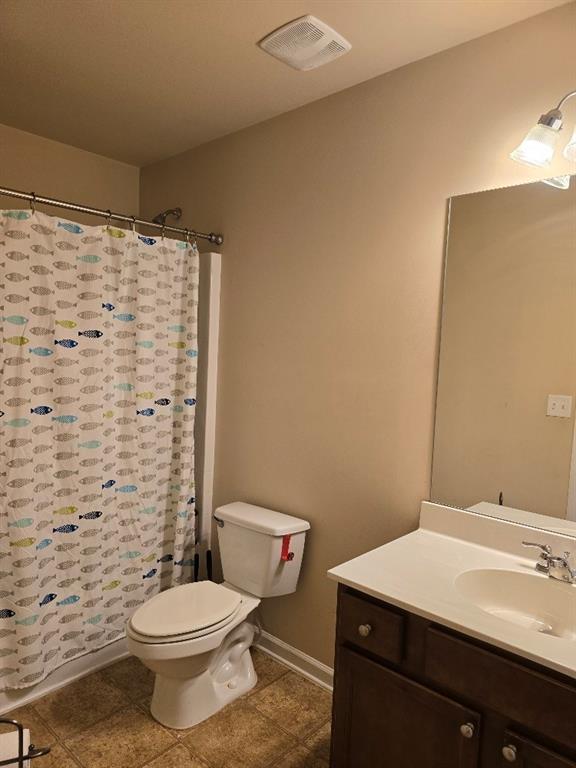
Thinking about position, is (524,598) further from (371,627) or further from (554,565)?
(371,627)

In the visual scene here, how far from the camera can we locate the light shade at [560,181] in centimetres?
155

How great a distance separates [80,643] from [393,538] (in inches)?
57.9

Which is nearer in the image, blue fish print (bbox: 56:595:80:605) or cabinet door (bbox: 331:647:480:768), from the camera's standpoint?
cabinet door (bbox: 331:647:480:768)

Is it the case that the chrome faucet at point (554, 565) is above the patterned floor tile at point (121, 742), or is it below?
above

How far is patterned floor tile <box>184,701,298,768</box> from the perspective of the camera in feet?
5.97

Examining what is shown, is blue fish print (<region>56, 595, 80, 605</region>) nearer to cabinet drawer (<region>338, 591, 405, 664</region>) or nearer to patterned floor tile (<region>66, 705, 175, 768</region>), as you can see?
patterned floor tile (<region>66, 705, 175, 768</region>)

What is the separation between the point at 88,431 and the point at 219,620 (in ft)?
3.17

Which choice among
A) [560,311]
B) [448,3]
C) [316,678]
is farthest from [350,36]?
[316,678]

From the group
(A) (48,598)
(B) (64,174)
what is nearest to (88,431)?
(A) (48,598)

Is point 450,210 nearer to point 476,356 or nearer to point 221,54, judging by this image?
point 476,356

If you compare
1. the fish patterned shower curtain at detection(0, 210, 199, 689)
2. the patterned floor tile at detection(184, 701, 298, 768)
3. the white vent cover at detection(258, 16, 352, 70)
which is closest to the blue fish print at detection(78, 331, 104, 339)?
the fish patterned shower curtain at detection(0, 210, 199, 689)

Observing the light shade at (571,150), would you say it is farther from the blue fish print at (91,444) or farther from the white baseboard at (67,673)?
the white baseboard at (67,673)

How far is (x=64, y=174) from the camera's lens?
278cm

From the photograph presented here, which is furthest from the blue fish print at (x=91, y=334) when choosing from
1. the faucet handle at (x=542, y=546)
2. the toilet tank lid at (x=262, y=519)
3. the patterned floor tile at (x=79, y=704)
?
the faucet handle at (x=542, y=546)
